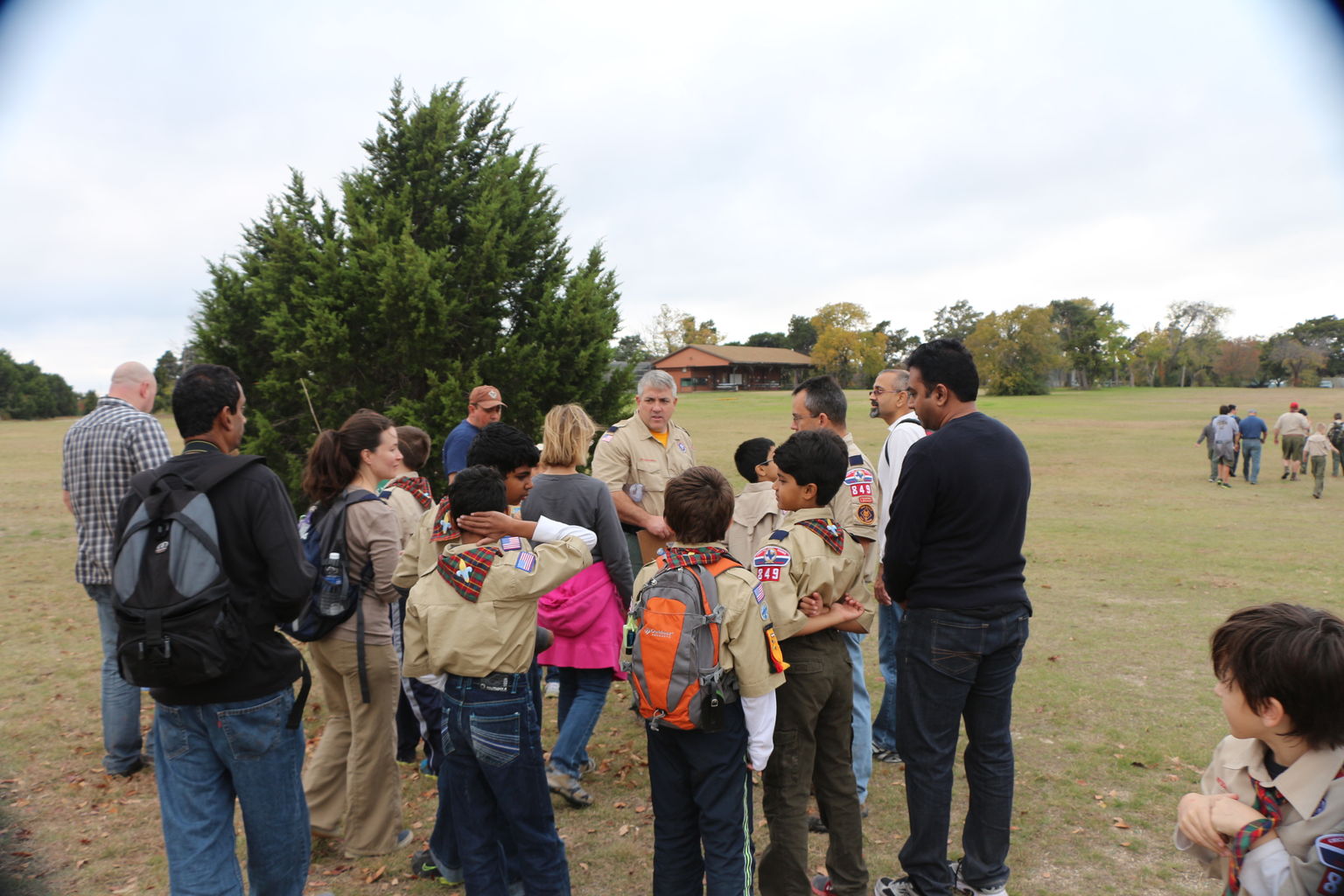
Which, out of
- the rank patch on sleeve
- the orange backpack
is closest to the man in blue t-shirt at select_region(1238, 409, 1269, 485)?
the rank patch on sleeve

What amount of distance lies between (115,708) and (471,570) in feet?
11.0

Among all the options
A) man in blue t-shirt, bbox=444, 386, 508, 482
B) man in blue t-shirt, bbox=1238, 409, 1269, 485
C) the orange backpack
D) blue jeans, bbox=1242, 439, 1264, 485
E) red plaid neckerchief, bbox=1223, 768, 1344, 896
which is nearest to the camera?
red plaid neckerchief, bbox=1223, 768, 1344, 896

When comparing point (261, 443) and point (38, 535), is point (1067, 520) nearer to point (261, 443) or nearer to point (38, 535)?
point (261, 443)

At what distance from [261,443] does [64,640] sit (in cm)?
267

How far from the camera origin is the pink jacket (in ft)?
15.0

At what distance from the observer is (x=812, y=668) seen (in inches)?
137

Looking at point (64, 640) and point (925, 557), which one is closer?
point (925, 557)

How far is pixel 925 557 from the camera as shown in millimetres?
3492

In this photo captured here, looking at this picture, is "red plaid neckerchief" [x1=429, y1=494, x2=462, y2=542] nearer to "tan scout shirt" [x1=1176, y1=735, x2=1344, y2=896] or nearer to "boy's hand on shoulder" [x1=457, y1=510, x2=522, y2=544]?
"boy's hand on shoulder" [x1=457, y1=510, x2=522, y2=544]

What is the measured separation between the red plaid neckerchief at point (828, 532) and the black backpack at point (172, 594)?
2.31m

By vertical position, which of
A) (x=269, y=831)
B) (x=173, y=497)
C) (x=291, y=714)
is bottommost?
(x=269, y=831)

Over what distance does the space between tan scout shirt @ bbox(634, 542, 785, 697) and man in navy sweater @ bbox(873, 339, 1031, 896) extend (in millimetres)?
754

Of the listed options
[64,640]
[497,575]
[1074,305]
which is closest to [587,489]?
[497,575]

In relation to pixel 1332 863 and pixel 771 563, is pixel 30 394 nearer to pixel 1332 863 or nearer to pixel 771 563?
pixel 771 563
